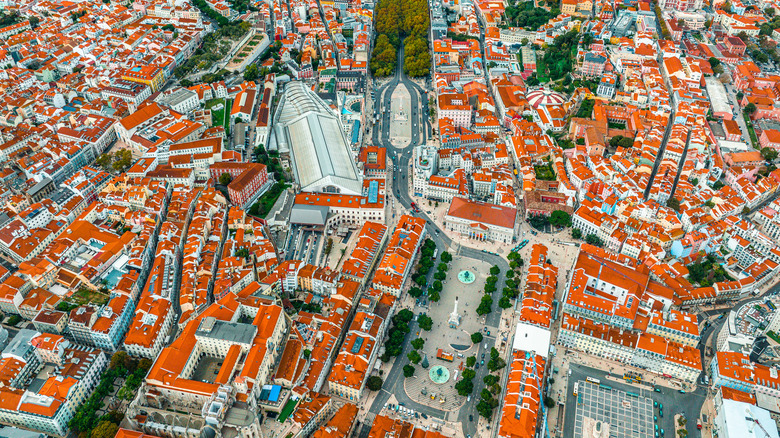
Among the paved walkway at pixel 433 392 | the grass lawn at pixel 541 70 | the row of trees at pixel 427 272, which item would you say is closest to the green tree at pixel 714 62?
the grass lawn at pixel 541 70

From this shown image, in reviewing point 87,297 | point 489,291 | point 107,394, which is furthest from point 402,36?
point 107,394

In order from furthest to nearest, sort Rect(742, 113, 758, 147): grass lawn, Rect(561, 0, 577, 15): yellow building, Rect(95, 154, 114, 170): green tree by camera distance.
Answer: Rect(561, 0, 577, 15): yellow building
Rect(742, 113, 758, 147): grass lawn
Rect(95, 154, 114, 170): green tree

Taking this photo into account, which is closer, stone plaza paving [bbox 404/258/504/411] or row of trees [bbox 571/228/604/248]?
stone plaza paving [bbox 404/258/504/411]

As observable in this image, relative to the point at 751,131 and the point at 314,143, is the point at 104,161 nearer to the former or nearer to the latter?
the point at 314,143

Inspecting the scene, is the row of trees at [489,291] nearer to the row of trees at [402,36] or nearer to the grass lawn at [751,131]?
the grass lawn at [751,131]

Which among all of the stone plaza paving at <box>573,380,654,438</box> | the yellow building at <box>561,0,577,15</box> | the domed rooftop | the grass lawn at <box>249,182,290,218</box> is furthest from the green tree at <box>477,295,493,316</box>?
the yellow building at <box>561,0,577,15</box>

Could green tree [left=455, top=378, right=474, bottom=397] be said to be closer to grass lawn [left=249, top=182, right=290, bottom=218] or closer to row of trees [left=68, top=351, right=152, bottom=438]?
row of trees [left=68, top=351, right=152, bottom=438]

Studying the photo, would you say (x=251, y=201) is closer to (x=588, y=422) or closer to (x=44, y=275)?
(x=44, y=275)

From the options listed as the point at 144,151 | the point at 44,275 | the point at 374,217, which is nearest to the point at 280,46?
the point at 144,151
